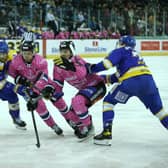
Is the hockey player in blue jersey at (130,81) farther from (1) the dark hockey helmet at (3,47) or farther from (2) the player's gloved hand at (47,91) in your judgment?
(1) the dark hockey helmet at (3,47)

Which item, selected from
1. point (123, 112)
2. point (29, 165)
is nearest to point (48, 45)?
point (123, 112)

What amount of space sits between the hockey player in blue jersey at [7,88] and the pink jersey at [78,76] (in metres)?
0.61

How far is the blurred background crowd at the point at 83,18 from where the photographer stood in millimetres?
16969

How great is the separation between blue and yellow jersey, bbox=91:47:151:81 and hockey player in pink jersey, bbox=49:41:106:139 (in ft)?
1.08

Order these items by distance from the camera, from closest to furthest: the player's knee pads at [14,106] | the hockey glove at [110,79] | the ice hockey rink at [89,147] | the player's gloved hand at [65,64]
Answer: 1. the ice hockey rink at [89,147]
2. the player's gloved hand at [65,64]
3. the hockey glove at [110,79]
4. the player's knee pads at [14,106]

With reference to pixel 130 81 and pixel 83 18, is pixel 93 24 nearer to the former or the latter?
pixel 83 18

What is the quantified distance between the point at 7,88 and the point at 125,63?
4.92 ft

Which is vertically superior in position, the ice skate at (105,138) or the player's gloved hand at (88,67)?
the player's gloved hand at (88,67)

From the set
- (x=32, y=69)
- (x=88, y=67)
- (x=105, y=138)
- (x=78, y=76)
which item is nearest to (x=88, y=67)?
(x=88, y=67)

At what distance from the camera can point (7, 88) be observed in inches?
223

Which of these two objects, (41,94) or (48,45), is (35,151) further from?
(48,45)

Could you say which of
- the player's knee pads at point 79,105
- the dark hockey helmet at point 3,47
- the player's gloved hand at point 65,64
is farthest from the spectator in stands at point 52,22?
the player's knee pads at point 79,105

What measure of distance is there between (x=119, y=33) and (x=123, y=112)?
11.7 metres

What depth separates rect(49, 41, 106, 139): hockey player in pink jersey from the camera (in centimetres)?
520
